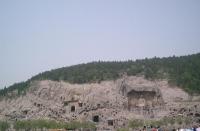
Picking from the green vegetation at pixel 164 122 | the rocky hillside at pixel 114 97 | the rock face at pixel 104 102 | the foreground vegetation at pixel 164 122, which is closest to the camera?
the foreground vegetation at pixel 164 122

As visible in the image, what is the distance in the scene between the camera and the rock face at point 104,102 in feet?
232

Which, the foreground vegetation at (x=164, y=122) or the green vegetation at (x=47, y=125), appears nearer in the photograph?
the foreground vegetation at (x=164, y=122)

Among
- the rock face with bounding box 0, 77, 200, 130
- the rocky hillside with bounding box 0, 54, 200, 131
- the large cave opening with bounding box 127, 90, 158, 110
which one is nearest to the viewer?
the rocky hillside with bounding box 0, 54, 200, 131

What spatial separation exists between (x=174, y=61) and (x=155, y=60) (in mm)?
4881

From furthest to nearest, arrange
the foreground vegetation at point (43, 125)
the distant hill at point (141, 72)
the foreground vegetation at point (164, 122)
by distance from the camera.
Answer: the distant hill at point (141, 72), the foreground vegetation at point (43, 125), the foreground vegetation at point (164, 122)

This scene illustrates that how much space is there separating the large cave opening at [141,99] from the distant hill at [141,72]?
551 centimetres

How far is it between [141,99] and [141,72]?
30.2 feet

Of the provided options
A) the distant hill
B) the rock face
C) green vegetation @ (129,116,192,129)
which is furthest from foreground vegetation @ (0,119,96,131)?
the distant hill

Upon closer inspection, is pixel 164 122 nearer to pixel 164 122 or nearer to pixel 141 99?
pixel 164 122

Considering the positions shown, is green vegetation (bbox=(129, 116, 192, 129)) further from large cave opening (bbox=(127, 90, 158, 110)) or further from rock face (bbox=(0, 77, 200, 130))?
large cave opening (bbox=(127, 90, 158, 110))

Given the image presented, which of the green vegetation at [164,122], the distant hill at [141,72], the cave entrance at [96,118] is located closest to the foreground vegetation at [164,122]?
the green vegetation at [164,122]

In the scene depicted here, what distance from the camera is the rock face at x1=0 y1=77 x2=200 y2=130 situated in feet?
232

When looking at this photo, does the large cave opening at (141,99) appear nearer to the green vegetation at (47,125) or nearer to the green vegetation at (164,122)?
the green vegetation at (164,122)

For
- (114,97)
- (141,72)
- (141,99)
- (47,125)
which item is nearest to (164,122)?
(141,99)
